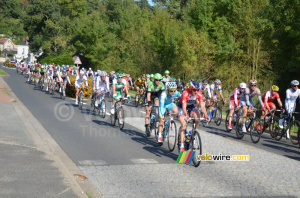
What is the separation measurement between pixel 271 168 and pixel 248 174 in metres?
0.98

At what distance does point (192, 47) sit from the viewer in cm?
3372

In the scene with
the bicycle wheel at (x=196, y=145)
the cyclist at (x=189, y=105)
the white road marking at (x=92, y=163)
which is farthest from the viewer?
the cyclist at (x=189, y=105)

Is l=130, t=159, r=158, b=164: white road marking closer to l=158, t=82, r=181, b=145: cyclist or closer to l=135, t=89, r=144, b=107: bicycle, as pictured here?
l=158, t=82, r=181, b=145: cyclist

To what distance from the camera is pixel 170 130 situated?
1137 centimetres

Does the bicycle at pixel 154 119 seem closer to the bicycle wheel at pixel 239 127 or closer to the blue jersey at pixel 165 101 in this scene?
the blue jersey at pixel 165 101

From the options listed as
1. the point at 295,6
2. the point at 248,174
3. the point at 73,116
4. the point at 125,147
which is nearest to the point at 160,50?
the point at 295,6

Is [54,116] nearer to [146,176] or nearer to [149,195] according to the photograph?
[146,176]

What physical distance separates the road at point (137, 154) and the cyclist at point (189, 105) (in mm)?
948

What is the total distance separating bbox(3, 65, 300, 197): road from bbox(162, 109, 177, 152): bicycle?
0.86ft

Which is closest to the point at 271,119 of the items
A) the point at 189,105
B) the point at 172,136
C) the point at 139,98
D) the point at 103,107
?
the point at 172,136

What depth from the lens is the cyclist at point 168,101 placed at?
10959mm

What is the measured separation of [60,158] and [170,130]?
3123mm

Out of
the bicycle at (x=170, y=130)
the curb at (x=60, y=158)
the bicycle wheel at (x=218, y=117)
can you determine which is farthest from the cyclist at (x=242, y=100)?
the curb at (x=60, y=158)

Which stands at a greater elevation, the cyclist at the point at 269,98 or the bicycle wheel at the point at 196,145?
the cyclist at the point at 269,98
